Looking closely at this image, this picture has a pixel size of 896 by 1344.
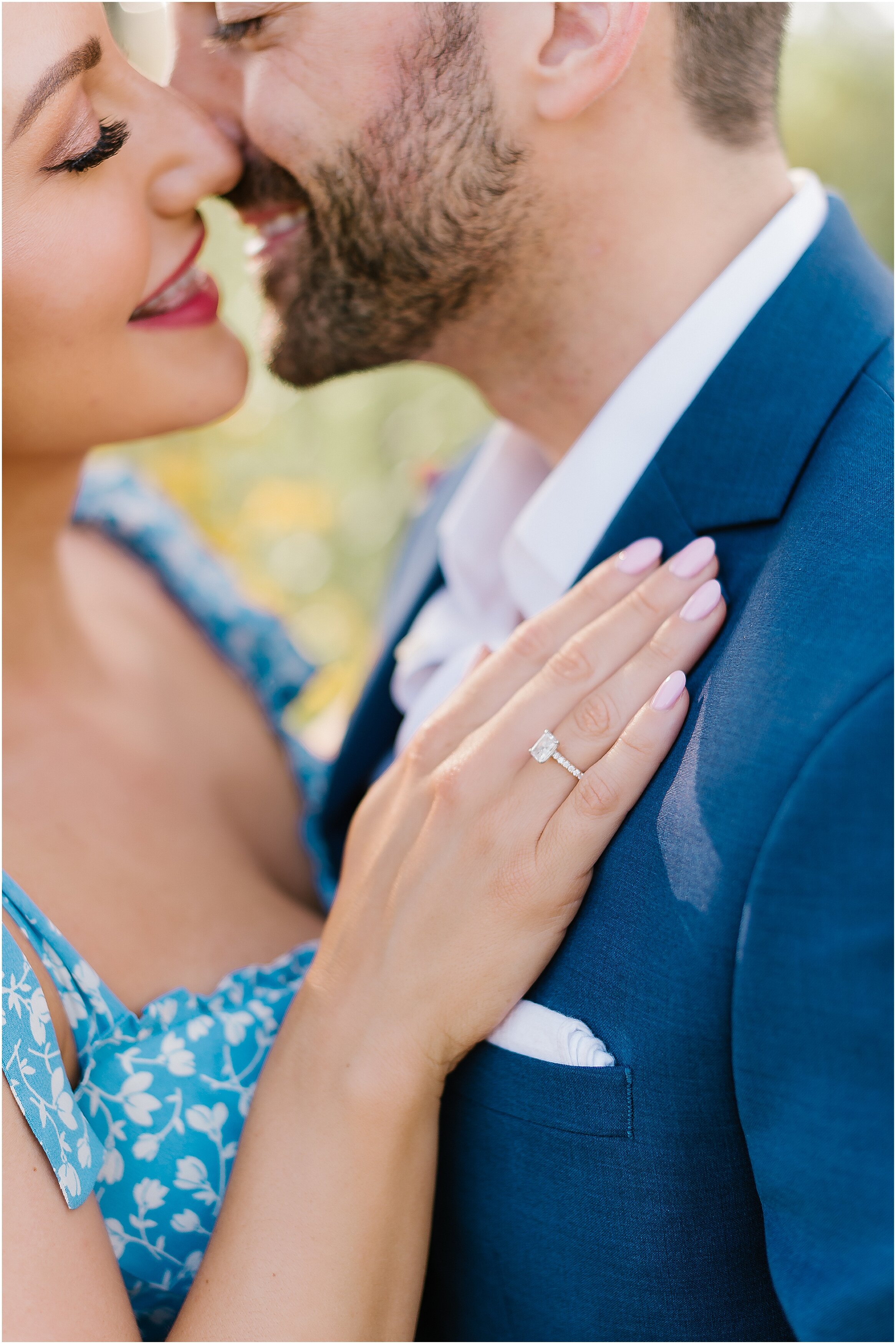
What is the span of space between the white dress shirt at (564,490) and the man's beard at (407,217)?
0.31m

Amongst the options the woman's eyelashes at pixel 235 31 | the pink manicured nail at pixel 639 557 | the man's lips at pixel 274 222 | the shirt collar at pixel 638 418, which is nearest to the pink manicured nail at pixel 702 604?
the pink manicured nail at pixel 639 557

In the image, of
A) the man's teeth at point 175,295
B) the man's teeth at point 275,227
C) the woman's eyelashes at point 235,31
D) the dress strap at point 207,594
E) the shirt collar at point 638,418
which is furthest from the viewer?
the dress strap at point 207,594

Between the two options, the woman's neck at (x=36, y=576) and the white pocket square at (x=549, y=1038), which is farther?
the woman's neck at (x=36, y=576)

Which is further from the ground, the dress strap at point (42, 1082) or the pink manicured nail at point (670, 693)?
the pink manicured nail at point (670, 693)

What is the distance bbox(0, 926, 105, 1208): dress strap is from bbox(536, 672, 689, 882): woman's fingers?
0.60 metres

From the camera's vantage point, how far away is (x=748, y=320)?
1458 millimetres

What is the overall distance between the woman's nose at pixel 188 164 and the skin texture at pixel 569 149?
0.06 metres

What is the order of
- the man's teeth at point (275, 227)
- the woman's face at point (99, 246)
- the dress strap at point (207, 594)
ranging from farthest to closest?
1. the dress strap at point (207, 594)
2. the man's teeth at point (275, 227)
3. the woman's face at point (99, 246)

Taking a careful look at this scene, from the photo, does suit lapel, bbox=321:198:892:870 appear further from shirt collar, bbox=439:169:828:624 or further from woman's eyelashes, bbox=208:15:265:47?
woman's eyelashes, bbox=208:15:265:47

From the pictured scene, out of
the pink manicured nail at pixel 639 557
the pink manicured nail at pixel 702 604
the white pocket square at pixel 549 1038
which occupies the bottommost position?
the white pocket square at pixel 549 1038

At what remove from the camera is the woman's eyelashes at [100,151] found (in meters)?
1.44

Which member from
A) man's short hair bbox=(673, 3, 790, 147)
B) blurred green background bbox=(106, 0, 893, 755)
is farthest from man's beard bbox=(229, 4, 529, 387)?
blurred green background bbox=(106, 0, 893, 755)

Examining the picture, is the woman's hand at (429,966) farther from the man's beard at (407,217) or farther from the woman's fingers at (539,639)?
the man's beard at (407,217)

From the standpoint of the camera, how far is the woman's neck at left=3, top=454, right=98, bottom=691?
5.81 ft
